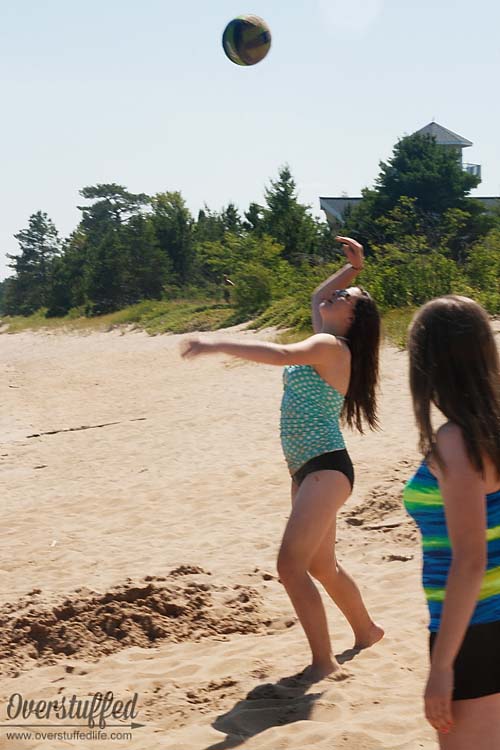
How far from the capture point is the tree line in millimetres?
21594

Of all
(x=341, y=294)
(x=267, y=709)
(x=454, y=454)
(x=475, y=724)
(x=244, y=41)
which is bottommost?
(x=267, y=709)

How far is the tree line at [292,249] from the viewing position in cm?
2159

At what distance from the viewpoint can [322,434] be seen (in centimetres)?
409

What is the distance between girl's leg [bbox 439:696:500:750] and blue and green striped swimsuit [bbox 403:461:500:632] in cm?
18

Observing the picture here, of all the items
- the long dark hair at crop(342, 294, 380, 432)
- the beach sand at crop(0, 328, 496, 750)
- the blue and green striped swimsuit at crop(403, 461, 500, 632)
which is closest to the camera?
the blue and green striped swimsuit at crop(403, 461, 500, 632)

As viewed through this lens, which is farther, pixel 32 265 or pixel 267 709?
pixel 32 265

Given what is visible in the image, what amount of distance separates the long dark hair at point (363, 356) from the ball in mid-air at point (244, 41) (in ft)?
14.1

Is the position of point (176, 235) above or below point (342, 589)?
above

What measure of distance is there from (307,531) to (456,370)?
73.2 inches

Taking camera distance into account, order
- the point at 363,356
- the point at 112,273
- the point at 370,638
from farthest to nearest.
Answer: the point at 112,273
the point at 370,638
the point at 363,356

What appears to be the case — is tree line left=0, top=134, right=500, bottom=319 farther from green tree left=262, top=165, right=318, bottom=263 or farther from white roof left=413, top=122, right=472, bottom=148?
white roof left=413, top=122, right=472, bottom=148

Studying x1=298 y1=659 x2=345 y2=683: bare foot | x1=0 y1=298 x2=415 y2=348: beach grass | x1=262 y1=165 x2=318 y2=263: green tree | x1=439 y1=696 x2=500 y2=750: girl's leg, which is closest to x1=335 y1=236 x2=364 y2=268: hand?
x1=298 y1=659 x2=345 y2=683: bare foot

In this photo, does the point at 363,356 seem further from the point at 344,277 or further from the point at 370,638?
the point at 370,638

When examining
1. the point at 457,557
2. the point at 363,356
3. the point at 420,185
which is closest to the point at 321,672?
the point at 363,356
